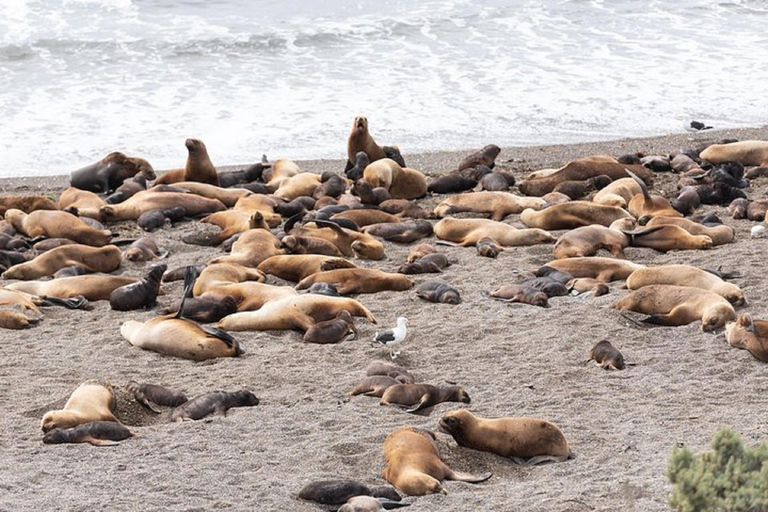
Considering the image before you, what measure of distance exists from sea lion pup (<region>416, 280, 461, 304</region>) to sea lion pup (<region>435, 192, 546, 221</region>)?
2.14 m

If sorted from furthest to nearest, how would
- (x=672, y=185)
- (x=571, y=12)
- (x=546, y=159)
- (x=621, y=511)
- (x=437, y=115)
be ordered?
(x=571, y=12) → (x=437, y=115) → (x=546, y=159) → (x=672, y=185) → (x=621, y=511)

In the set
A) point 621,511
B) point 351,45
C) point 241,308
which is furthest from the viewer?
point 351,45

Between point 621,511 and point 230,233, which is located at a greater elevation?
point 621,511

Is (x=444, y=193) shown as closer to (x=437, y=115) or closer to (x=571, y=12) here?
(x=437, y=115)

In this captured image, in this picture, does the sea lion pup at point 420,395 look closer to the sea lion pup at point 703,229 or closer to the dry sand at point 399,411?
the dry sand at point 399,411

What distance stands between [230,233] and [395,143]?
4.75 metres

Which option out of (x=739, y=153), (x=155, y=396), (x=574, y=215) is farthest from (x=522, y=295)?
(x=739, y=153)

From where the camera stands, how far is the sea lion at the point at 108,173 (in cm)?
1098

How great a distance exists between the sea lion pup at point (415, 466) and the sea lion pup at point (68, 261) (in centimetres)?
407

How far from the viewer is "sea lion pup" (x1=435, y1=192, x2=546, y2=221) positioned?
9.79m

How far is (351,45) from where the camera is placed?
19.1m

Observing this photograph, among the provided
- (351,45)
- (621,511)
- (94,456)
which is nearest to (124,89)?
(351,45)

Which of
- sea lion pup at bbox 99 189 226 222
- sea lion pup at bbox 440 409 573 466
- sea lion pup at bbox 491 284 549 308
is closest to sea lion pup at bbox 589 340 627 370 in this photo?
sea lion pup at bbox 491 284 549 308

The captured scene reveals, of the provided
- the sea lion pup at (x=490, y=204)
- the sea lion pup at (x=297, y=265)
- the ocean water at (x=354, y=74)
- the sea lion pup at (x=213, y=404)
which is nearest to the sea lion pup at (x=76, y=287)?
the sea lion pup at (x=297, y=265)
